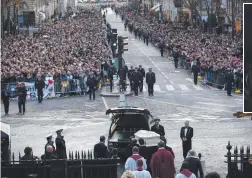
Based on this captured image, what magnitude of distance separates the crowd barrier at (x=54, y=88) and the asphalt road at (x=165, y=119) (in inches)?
44.4

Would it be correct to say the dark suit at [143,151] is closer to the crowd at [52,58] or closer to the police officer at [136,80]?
the police officer at [136,80]

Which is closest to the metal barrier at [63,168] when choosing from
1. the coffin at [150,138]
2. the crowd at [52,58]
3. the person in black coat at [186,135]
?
the coffin at [150,138]

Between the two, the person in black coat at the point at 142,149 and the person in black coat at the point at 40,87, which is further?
the person in black coat at the point at 40,87

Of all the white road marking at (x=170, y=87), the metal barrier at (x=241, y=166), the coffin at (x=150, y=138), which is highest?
the coffin at (x=150, y=138)

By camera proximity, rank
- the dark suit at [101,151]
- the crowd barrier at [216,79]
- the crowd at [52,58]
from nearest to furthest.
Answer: the dark suit at [101,151]
the crowd barrier at [216,79]
the crowd at [52,58]

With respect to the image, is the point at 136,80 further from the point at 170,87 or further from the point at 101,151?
the point at 101,151

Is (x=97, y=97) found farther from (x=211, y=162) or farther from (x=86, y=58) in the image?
(x=211, y=162)

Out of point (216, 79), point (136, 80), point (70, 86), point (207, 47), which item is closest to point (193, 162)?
point (136, 80)

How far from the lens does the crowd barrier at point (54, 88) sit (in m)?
43.7

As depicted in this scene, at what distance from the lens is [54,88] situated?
44.6 meters

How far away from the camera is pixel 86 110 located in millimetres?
38656

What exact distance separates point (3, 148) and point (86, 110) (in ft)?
58.4

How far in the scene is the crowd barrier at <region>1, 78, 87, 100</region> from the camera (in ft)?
143

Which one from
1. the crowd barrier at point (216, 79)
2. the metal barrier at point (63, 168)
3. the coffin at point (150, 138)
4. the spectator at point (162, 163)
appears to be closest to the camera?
the metal barrier at point (63, 168)
